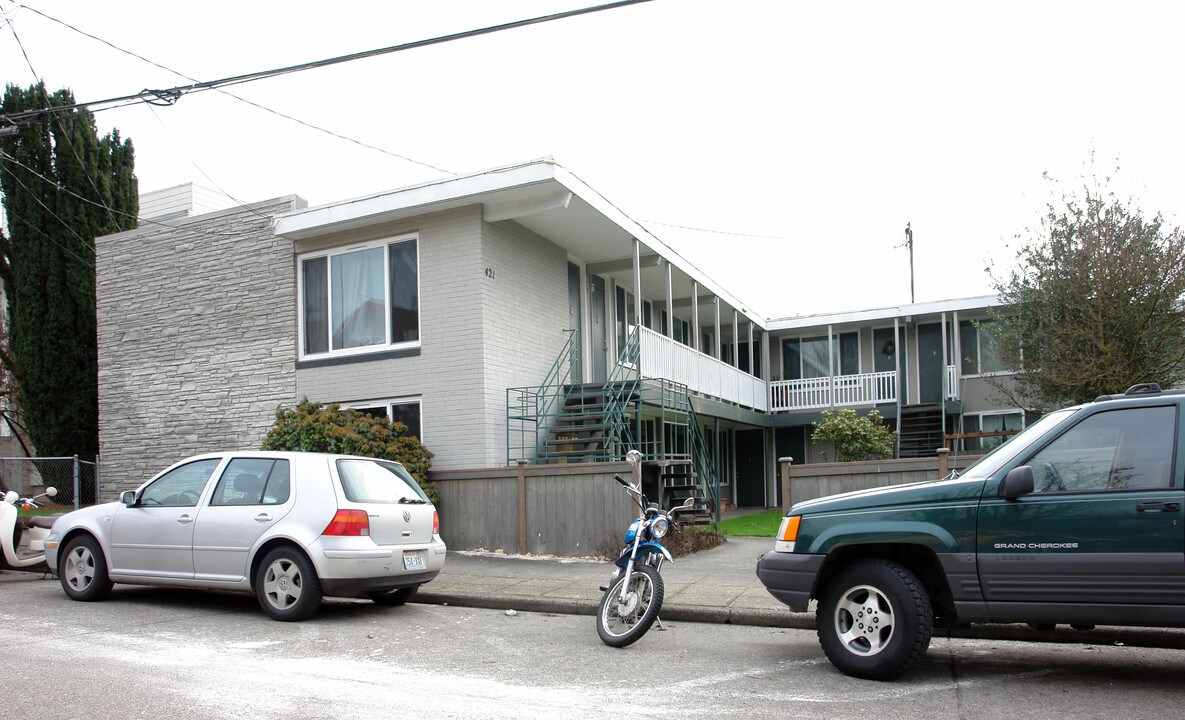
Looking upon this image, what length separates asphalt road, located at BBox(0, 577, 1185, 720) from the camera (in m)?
5.41

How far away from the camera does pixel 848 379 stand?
2389 cm

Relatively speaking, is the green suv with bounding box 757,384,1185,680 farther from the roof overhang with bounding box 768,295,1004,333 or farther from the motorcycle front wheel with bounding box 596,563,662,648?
the roof overhang with bounding box 768,295,1004,333

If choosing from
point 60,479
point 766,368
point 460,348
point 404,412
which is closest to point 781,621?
point 460,348

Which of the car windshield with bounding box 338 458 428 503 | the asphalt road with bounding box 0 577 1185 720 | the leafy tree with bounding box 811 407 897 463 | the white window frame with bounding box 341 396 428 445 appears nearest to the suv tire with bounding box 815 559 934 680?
the asphalt road with bounding box 0 577 1185 720

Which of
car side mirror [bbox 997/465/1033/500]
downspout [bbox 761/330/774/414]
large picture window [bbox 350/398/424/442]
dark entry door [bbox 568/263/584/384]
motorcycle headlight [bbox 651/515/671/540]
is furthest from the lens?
downspout [bbox 761/330/774/414]

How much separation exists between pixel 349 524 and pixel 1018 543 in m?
5.49

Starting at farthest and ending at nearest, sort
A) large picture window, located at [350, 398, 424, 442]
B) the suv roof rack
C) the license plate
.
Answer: large picture window, located at [350, 398, 424, 442], the license plate, the suv roof rack

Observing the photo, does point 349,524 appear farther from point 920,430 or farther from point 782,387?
point 782,387

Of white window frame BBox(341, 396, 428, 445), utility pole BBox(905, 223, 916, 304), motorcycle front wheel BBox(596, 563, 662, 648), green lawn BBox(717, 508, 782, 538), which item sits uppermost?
utility pole BBox(905, 223, 916, 304)

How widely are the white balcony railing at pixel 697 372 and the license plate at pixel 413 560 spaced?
7.21 metres

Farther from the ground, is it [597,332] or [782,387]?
[597,332]

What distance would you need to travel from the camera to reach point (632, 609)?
7.39 m

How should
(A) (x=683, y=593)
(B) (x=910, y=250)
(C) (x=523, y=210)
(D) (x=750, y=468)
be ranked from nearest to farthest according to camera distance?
(A) (x=683, y=593), (C) (x=523, y=210), (D) (x=750, y=468), (B) (x=910, y=250)

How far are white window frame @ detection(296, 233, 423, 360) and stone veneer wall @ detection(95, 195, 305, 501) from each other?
6.1 inches
